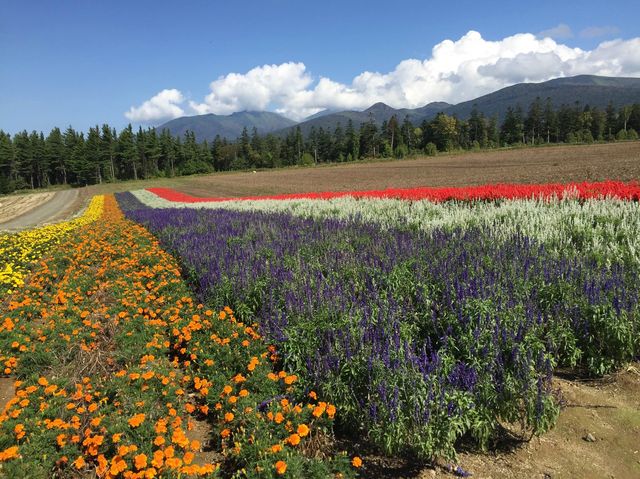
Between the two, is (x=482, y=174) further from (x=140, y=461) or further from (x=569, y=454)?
(x=140, y=461)

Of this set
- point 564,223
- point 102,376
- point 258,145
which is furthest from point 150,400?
point 258,145

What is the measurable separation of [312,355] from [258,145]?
366 ft

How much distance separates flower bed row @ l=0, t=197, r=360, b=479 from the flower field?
2 cm

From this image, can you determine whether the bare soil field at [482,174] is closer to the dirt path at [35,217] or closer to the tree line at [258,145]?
the dirt path at [35,217]

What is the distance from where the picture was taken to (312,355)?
11.1ft

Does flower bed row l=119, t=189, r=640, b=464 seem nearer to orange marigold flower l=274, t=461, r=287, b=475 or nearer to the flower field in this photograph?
the flower field

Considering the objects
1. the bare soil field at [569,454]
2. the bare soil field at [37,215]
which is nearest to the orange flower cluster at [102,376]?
the bare soil field at [569,454]

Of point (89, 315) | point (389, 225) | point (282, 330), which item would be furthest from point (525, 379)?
point (389, 225)

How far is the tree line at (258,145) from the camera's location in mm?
75562

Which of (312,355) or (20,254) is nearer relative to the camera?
(312,355)

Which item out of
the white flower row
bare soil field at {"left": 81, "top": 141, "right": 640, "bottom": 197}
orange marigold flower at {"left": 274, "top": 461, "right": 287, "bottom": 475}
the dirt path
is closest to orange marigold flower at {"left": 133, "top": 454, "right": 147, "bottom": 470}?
orange marigold flower at {"left": 274, "top": 461, "right": 287, "bottom": 475}

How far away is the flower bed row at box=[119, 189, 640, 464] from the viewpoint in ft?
8.52

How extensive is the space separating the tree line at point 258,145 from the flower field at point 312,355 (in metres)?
74.8

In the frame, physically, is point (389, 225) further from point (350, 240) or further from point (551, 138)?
point (551, 138)
